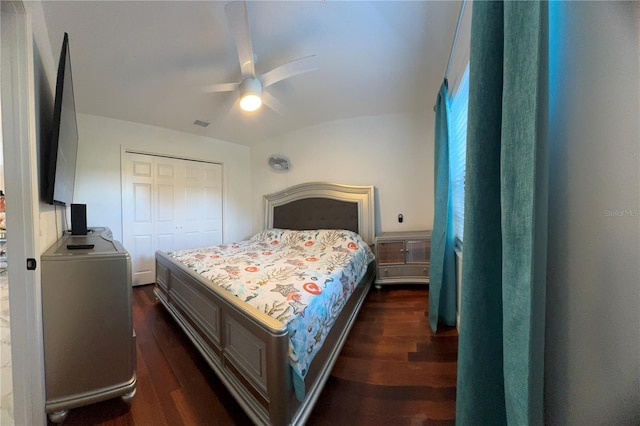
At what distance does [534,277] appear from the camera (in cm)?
54

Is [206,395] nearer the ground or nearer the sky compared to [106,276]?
nearer the ground

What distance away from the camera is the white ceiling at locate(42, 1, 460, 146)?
5.15 feet

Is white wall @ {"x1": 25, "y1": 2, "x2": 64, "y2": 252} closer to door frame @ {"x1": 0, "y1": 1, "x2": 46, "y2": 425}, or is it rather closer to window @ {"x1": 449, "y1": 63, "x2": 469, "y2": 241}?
door frame @ {"x1": 0, "y1": 1, "x2": 46, "y2": 425}

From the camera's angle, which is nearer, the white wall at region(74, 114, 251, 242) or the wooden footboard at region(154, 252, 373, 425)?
the wooden footboard at region(154, 252, 373, 425)

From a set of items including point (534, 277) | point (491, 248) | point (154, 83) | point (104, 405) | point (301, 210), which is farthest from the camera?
point (301, 210)

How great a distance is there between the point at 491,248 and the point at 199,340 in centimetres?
183

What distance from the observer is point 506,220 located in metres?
0.59

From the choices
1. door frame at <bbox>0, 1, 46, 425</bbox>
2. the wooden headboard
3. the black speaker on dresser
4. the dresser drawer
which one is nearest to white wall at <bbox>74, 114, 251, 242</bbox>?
the black speaker on dresser

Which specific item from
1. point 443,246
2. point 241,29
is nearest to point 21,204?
point 241,29

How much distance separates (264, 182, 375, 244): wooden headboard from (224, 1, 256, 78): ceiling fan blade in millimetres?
1944

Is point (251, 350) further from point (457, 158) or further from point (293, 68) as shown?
point (457, 158)

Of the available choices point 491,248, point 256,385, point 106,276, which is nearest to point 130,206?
point 106,276

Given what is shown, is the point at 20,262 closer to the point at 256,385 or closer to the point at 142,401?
the point at 142,401

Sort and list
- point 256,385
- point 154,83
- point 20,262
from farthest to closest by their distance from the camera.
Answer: point 154,83 → point 256,385 → point 20,262
